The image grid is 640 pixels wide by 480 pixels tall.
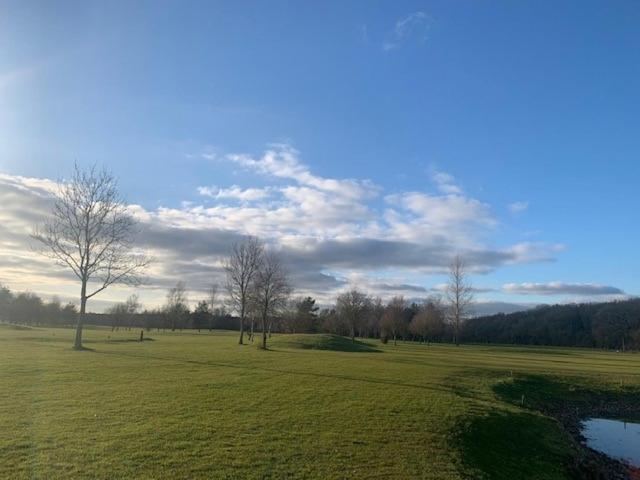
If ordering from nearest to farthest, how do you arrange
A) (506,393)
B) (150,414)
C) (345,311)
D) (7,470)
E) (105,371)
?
(7,470) → (150,414) → (105,371) → (506,393) → (345,311)

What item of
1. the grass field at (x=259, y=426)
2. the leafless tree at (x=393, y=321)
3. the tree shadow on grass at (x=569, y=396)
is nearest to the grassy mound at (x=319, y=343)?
the tree shadow on grass at (x=569, y=396)

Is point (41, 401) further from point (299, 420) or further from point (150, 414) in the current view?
point (299, 420)

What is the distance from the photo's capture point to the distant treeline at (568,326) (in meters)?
128

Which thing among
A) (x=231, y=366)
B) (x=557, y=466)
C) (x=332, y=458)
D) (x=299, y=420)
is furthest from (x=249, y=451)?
(x=231, y=366)

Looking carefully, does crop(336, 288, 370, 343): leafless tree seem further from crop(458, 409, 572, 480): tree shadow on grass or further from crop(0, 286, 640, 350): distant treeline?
crop(458, 409, 572, 480): tree shadow on grass

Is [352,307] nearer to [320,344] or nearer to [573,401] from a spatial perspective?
[320,344]

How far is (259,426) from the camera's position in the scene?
14102mm

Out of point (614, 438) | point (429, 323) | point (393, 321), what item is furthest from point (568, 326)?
point (614, 438)

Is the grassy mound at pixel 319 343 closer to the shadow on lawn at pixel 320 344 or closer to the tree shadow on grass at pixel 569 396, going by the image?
the shadow on lawn at pixel 320 344

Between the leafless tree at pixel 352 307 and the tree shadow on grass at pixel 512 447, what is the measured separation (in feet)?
249

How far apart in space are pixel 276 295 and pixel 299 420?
48.2 m

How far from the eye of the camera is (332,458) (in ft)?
38.8

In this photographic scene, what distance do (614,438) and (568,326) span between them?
142093mm

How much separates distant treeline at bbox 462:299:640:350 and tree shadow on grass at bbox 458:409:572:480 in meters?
115
